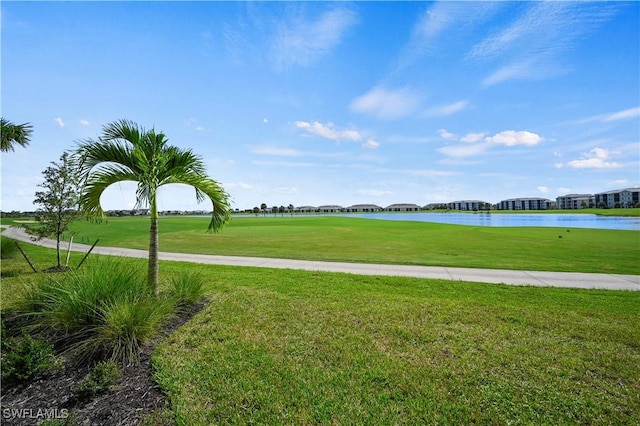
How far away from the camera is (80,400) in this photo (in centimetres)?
324

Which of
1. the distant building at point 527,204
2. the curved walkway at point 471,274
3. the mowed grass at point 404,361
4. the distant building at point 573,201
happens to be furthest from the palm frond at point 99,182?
the distant building at point 527,204

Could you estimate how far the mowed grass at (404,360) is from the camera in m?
3.04

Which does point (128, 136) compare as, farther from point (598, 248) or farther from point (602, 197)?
point (602, 197)

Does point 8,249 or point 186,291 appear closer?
point 186,291

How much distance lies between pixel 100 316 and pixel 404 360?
4.35 meters

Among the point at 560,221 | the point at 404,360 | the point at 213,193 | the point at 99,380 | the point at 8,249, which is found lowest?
the point at 560,221

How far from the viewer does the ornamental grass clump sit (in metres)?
4.09

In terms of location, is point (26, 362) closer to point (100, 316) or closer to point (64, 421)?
point (100, 316)

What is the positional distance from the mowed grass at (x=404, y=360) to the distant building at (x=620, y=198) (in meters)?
169

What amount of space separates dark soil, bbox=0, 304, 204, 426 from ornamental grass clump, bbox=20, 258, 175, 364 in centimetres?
32

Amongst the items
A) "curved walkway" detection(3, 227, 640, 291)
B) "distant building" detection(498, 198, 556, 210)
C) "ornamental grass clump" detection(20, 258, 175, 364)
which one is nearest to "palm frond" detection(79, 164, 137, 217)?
"ornamental grass clump" detection(20, 258, 175, 364)

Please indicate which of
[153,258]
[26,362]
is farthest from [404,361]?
[153,258]

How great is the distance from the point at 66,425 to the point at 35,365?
1.43 metres

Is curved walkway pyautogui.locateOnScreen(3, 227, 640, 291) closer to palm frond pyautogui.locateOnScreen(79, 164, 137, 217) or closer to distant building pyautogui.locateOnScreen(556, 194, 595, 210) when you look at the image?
palm frond pyautogui.locateOnScreen(79, 164, 137, 217)
